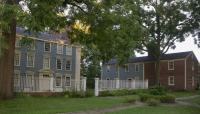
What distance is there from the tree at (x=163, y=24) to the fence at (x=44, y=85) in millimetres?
18361

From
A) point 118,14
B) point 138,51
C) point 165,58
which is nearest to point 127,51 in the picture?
point 118,14

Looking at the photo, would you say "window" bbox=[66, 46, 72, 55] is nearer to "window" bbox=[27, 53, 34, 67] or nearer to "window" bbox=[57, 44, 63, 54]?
"window" bbox=[57, 44, 63, 54]

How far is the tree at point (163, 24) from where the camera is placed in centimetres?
5319

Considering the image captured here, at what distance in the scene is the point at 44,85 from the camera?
109 ft

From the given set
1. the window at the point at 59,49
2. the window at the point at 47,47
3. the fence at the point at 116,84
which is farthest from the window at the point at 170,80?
the window at the point at 47,47

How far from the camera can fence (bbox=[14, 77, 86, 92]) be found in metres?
31.5

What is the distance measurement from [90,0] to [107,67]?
5169 cm

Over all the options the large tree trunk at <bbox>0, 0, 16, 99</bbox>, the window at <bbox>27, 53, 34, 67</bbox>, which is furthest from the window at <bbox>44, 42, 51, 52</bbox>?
the large tree trunk at <bbox>0, 0, 16, 99</bbox>

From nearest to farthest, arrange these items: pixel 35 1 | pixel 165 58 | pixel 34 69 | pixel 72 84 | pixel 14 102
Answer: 1. pixel 35 1
2. pixel 14 102
3. pixel 72 84
4. pixel 34 69
5. pixel 165 58

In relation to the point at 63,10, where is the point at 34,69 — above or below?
below

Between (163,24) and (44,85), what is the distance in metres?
27.0

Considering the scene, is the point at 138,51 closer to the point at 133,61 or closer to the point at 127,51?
the point at 133,61

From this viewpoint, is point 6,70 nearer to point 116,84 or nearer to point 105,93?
point 105,93

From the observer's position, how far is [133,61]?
71625mm
